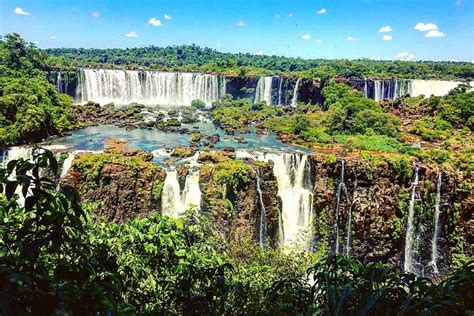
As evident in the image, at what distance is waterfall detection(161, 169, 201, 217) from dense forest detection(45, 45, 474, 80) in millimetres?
22473

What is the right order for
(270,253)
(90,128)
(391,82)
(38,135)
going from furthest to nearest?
1. (391,82)
2. (90,128)
3. (38,135)
4. (270,253)

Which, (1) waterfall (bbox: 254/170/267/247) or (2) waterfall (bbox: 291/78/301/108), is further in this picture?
(2) waterfall (bbox: 291/78/301/108)

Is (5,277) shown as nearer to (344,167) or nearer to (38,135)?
(344,167)

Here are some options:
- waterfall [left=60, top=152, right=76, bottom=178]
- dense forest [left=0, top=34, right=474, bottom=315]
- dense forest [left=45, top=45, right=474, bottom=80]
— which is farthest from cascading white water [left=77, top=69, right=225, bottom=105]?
waterfall [left=60, top=152, right=76, bottom=178]

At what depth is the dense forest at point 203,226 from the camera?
2.09m

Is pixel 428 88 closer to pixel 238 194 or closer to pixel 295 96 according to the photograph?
pixel 295 96

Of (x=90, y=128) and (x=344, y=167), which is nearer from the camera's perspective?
(x=344, y=167)

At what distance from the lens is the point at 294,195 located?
17.5 m

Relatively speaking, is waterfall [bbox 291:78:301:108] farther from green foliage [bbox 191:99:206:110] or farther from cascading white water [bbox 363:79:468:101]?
green foliage [bbox 191:99:206:110]

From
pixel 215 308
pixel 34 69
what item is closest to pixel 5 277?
pixel 215 308

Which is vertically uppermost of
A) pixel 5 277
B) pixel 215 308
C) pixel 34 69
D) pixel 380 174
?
pixel 34 69

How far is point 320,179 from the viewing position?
1712 centimetres

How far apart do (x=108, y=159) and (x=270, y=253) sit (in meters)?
7.48

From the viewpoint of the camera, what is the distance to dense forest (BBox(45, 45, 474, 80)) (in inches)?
1634
